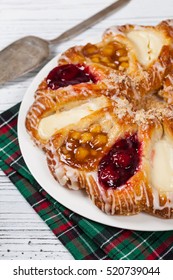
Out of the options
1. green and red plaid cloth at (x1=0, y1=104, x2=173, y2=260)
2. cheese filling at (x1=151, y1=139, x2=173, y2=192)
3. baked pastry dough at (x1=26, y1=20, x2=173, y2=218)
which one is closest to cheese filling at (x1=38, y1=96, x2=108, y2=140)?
baked pastry dough at (x1=26, y1=20, x2=173, y2=218)

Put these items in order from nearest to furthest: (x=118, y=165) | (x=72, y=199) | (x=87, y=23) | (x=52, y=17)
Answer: (x=118, y=165), (x=72, y=199), (x=87, y=23), (x=52, y=17)

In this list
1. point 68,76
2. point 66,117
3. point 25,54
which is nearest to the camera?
point 66,117

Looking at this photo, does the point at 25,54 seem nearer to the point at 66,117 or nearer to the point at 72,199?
the point at 66,117

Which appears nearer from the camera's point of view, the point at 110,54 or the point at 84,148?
the point at 84,148

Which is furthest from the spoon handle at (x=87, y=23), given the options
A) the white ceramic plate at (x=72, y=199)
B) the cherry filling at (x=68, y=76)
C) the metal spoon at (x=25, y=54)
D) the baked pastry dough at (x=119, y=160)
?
the baked pastry dough at (x=119, y=160)

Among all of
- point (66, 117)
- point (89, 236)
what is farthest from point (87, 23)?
point (89, 236)

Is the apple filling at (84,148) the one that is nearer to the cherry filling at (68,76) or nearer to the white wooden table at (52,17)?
the cherry filling at (68,76)

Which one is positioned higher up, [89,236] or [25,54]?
[25,54]
